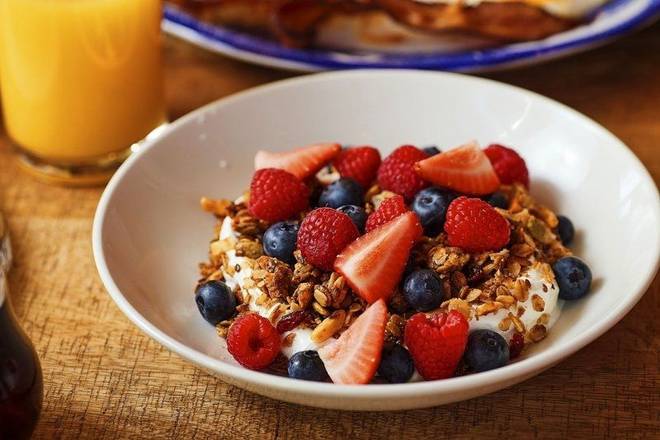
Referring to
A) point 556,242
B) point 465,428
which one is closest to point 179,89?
point 556,242

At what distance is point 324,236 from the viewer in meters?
1.25

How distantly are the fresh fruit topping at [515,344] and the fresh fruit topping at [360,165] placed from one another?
0.38 meters

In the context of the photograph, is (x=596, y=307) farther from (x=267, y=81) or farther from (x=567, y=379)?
(x=267, y=81)

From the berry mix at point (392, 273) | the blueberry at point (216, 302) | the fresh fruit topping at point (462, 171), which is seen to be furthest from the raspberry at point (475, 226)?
the blueberry at point (216, 302)

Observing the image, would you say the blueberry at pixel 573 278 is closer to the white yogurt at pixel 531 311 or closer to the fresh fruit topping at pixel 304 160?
the white yogurt at pixel 531 311

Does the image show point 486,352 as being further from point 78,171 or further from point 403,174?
point 78,171

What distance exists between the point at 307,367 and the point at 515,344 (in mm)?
287

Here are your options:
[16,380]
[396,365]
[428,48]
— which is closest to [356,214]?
[396,365]

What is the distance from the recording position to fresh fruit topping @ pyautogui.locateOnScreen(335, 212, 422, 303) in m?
1.21

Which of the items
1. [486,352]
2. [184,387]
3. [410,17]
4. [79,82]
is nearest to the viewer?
[486,352]

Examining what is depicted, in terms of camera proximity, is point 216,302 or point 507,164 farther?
point 507,164

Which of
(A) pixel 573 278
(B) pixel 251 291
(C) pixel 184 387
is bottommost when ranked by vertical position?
(C) pixel 184 387

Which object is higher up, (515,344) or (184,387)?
(515,344)

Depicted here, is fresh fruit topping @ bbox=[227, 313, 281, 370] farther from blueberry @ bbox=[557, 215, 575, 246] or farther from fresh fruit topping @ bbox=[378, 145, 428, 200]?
blueberry @ bbox=[557, 215, 575, 246]
